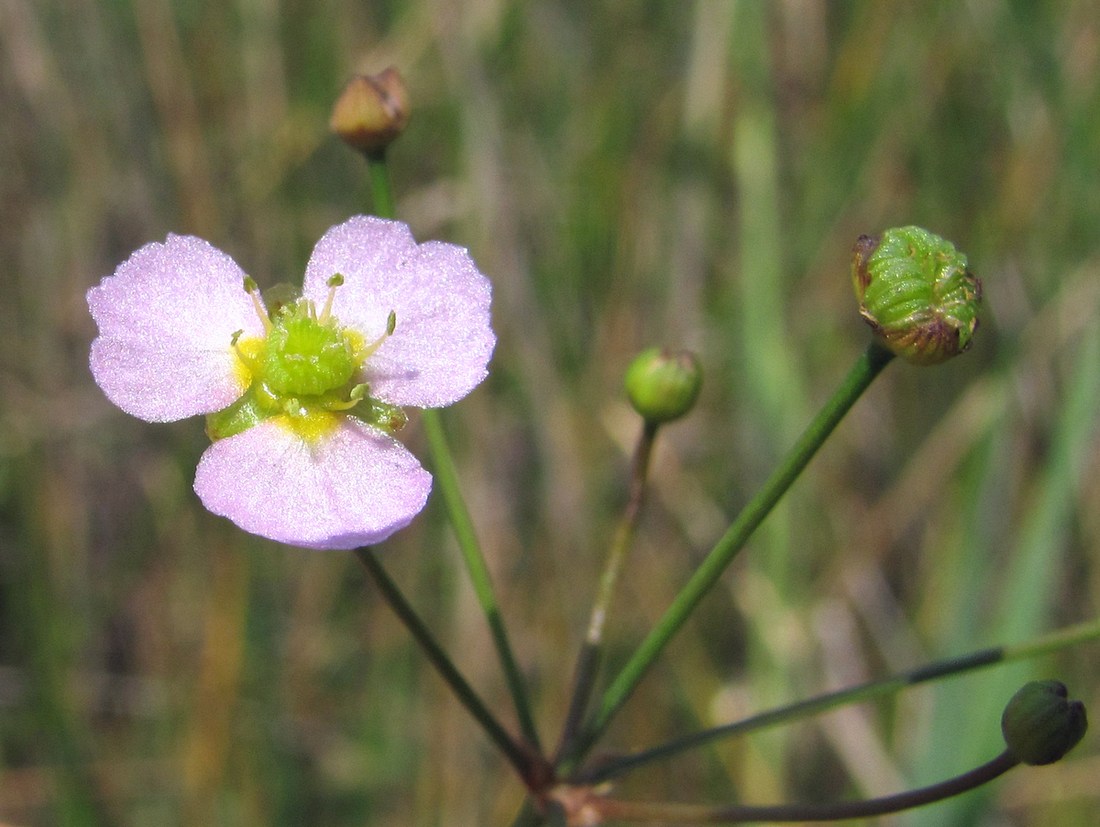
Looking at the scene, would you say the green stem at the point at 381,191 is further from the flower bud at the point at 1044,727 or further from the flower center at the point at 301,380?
the flower bud at the point at 1044,727

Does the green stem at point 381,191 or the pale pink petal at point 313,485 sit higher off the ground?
the green stem at point 381,191

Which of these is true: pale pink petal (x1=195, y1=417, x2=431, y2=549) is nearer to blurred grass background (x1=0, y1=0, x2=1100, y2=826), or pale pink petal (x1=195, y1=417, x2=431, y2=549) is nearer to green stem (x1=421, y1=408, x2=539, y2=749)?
green stem (x1=421, y1=408, x2=539, y2=749)

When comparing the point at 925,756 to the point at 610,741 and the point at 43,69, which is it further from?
the point at 43,69

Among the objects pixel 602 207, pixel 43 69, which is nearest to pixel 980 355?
pixel 602 207

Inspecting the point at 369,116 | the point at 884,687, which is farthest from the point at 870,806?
the point at 369,116

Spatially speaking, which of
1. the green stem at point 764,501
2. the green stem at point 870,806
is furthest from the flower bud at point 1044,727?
the green stem at point 764,501

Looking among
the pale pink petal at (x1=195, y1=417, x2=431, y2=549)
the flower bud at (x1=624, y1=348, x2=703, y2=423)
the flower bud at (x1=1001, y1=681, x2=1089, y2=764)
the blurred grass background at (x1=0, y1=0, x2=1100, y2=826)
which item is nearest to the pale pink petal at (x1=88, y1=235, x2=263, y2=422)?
the pale pink petal at (x1=195, y1=417, x2=431, y2=549)

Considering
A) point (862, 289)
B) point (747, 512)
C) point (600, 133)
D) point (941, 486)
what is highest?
point (600, 133)
